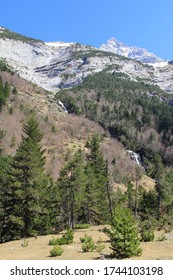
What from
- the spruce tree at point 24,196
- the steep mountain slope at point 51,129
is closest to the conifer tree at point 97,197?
the spruce tree at point 24,196

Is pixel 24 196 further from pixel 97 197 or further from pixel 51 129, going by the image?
pixel 51 129

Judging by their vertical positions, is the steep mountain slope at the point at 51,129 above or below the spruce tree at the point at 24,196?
above

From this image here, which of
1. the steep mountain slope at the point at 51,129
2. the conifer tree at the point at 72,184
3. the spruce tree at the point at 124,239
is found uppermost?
the steep mountain slope at the point at 51,129

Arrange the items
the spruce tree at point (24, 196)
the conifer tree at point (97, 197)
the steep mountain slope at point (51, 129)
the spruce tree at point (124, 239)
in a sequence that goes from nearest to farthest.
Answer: the spruce tree at point (124, 239)
the spruce tree at point (24, 196)
the conifer tree at point (97, 197)
the steep mountain slope at point (51, 129)

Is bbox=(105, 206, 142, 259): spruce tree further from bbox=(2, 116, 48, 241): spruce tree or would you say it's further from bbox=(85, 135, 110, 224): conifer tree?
bbox=(85, 135, 110, 224): conifer tree

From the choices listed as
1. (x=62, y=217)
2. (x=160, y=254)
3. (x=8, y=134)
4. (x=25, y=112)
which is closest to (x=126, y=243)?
(x=160, y=254)

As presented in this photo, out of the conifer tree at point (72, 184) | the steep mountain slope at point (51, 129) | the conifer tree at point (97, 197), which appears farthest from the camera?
the steep mountain slope at point (51, 129)

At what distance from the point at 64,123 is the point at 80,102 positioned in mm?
53402

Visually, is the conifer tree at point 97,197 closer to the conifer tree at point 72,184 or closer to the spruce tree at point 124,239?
the conifer tree at point 72,184

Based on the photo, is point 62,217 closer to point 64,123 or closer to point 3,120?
point 3,120

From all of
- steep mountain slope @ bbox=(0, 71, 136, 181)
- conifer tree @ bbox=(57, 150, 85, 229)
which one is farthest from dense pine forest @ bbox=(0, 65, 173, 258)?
steep mountain slope @ bbox=(0, 71, 136, 181)

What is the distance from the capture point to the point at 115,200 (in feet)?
218

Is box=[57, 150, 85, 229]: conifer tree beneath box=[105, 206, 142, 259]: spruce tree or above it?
above

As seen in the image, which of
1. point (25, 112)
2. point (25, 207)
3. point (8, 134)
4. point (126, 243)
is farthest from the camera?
point (25, 112)
